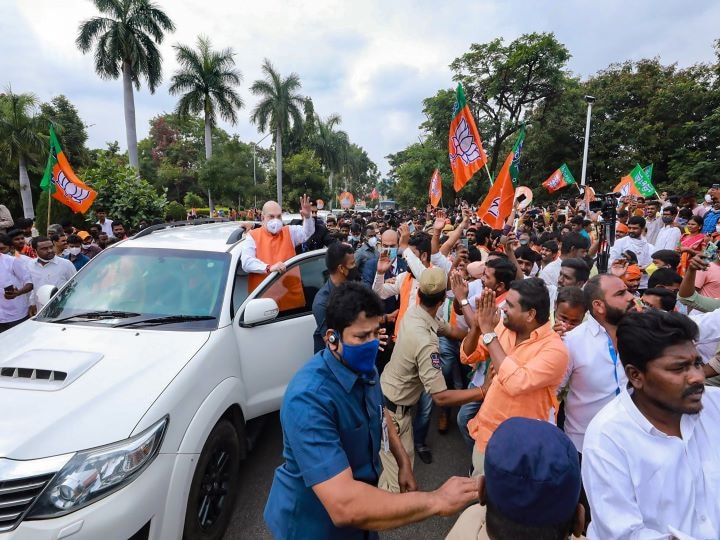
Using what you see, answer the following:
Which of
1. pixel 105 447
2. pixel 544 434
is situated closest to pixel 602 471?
pixel 544 434

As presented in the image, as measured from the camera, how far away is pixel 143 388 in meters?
2.43

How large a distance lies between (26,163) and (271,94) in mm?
18705

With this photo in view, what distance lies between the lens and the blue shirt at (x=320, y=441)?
4.99ft

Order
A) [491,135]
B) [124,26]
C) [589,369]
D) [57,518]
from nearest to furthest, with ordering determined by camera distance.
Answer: [57,518] < [589,369] < [124,26] < [491,135]

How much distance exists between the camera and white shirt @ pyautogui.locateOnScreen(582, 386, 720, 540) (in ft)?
5.15

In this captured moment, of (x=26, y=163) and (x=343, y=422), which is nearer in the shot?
(x=343, y=422)

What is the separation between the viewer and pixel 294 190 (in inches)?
1441

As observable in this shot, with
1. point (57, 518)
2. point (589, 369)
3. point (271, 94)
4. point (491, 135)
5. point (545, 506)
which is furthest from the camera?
point (271, 94)

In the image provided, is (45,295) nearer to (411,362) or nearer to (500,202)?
(411,362)

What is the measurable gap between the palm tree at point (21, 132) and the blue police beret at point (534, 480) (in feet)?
96.4

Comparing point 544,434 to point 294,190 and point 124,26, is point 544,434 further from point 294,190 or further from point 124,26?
point 294,190

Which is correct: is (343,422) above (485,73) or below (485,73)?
below

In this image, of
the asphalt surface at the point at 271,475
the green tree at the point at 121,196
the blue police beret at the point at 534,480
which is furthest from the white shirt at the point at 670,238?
the green tree at the point at 121,196

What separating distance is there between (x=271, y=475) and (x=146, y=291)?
6.07ft
